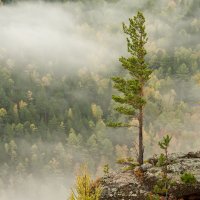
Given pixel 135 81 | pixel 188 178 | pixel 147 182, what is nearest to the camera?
pixel 188 178

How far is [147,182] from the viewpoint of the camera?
42.1 meters

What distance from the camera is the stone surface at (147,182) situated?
39.5 meters

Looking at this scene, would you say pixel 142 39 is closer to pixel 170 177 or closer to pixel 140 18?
pixel 140 18

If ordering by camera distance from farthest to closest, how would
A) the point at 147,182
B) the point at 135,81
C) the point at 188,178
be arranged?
1. the point at 135,81
2. the point at 147,182
3. the point at 188,178

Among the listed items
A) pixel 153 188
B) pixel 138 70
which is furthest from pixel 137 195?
pixel 138 70

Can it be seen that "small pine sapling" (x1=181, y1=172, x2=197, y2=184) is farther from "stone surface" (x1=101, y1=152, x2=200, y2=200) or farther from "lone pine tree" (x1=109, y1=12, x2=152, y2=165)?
"lone pine tree" (x1=109, y1=12, x2=152, y2=165)

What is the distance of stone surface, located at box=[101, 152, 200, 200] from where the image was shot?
39.5 meters

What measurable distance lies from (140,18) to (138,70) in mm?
5548

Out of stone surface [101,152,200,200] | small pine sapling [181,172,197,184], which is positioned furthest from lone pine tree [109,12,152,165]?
small pine sapling [181,172,197,184]

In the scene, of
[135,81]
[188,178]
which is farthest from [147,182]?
[135,81]

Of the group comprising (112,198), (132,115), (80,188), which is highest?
(132,115)

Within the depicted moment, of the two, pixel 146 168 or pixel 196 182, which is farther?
pixel 146 168

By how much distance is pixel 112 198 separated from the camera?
40.6m

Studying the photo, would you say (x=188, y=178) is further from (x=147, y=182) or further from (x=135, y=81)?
(x=135, y=81)
